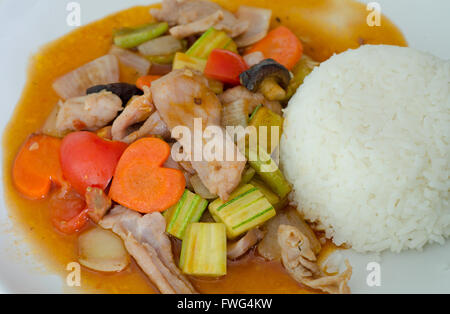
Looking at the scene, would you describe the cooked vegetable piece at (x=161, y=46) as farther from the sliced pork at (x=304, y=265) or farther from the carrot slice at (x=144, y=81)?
the sliced pork at (x=304, y=265)

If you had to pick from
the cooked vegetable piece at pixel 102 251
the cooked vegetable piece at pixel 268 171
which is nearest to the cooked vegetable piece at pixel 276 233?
the cooked vegetable piece at pixel 268 171

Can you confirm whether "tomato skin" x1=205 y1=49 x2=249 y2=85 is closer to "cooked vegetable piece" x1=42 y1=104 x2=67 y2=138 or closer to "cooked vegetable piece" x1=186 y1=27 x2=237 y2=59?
"cooked vegetable piece" x1=186 y1=27 x2=237 y2=59

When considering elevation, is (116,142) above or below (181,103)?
below

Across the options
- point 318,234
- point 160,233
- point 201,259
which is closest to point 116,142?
point 160,233

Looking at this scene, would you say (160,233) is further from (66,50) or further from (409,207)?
(66,50)

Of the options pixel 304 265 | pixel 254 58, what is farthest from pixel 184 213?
pixel 254 58
